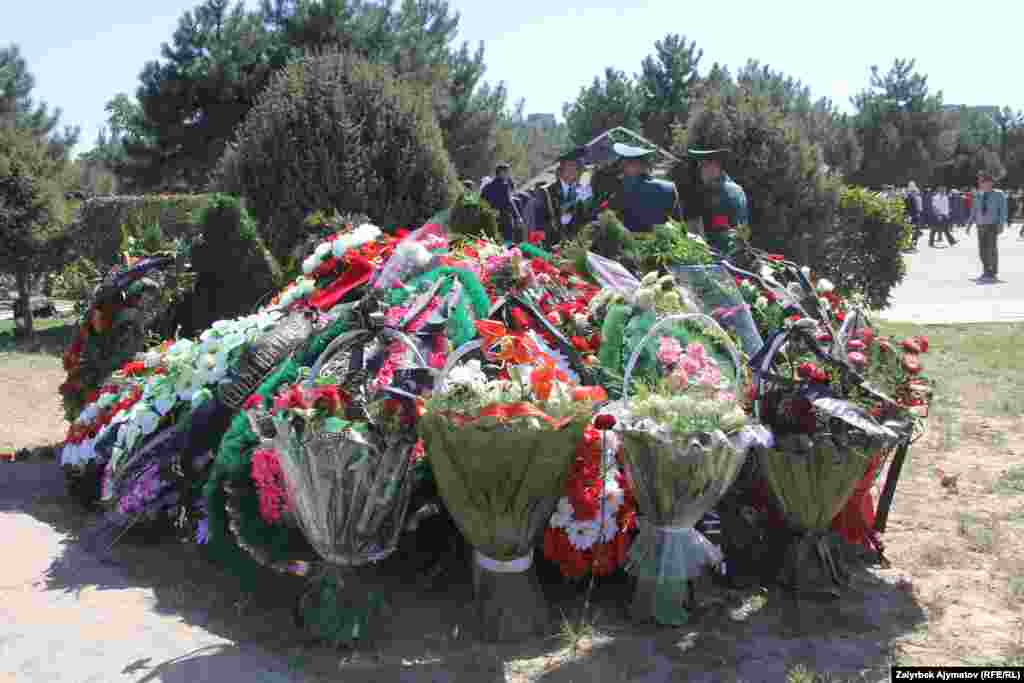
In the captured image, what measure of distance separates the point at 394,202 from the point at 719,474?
23.3ft

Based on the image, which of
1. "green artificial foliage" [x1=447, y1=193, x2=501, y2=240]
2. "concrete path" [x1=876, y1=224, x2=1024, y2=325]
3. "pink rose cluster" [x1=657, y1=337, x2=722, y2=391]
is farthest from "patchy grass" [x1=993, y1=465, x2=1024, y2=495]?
"concrete path" [x1=876, y1=224, x2=1024, y2=325]

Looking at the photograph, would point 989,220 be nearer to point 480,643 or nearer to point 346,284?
point 346,284

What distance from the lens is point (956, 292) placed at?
16.1 meters

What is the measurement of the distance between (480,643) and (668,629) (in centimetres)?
76

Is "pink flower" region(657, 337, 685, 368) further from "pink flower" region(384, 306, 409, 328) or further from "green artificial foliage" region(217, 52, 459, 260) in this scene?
"green artificial foliage" region(217, 52, 459, 260)

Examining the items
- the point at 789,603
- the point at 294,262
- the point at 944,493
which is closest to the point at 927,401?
the point at 789,603

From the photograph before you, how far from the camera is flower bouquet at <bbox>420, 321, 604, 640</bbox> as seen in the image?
137 inches

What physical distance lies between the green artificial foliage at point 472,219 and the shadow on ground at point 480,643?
3.01 meters

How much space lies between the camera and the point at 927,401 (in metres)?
4.43

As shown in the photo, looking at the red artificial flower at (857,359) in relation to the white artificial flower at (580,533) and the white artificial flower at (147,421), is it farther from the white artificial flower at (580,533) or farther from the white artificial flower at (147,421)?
the white artificial flower at (147,421)

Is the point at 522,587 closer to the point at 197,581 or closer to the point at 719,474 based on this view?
the point at 719,474

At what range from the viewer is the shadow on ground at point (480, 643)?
352 centimetres

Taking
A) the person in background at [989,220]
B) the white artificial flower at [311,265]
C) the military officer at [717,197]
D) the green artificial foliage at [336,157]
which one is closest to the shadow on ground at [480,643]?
the white artificial flower at [311,265]

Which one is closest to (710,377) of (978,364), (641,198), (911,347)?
(911,347)
